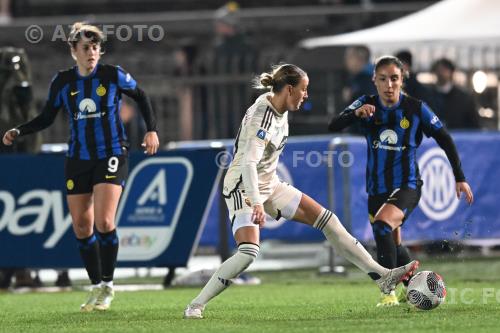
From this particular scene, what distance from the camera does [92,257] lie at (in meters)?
11.8

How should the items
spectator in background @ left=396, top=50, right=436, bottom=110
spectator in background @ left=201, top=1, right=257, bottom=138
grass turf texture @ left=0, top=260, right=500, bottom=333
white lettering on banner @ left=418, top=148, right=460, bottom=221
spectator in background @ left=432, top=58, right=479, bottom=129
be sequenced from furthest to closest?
spectator in background @ left=201, top=1, right=257, bottom=138
spectator in background @ left=432, top=58, right=479, bottom=129
spectator in background @ left=396, top=50, right=436, bottom=110
white lettering on banner @ left=418, top=148, right=460, bottom=221
grass turf texture @ left=0, top=260, right=500, bottom=333

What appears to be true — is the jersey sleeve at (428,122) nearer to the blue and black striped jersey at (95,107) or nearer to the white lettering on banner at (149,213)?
the blue and black striped jersey at (95,107)

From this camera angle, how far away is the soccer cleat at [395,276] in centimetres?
1081

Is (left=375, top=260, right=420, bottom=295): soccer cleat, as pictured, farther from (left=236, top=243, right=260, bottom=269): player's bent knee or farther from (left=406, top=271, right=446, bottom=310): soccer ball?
(left=236, top=243, right=260, bottom=269): player's bent knee

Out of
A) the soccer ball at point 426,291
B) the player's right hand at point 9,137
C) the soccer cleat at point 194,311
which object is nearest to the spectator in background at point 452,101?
the soccer ball at point 426,291

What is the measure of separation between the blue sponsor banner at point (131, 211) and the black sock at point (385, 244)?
3.90 metres

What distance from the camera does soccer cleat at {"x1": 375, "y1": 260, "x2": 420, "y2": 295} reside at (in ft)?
35.5

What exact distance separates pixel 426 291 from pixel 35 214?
18.5ft

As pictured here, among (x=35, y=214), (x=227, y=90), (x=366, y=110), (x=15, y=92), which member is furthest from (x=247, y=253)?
(x=227, y=90)

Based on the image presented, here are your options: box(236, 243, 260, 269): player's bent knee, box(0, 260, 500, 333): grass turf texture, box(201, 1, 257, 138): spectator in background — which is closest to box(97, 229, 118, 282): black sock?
box(0, 260, 500, 333): grass turf texture

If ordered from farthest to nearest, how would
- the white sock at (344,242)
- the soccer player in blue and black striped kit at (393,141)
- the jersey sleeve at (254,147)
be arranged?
the soccer player in blue and black striped kit at (393,141) < the white sock at (344,242) < the jersey sleeve at (254,147)

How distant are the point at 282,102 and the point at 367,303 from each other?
7.19 feet

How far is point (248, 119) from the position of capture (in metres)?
10.4

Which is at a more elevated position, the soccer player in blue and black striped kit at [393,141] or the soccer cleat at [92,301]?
the soccer player in blue and black striped kit at [393,141]
